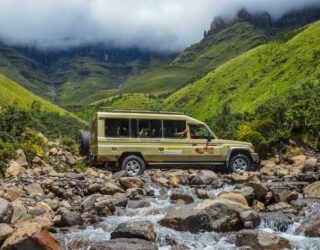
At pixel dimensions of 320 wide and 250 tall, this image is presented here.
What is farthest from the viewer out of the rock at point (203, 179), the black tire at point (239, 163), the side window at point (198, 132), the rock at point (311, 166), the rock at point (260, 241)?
the rock at point (311, 166)

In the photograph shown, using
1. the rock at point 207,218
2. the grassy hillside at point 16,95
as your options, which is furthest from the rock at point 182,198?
the grassy hillside at point 16,95

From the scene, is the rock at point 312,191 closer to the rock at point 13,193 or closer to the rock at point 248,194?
the rock at point 248,194

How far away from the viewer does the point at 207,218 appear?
41.4 feet

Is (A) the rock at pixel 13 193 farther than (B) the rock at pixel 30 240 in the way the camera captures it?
Yes

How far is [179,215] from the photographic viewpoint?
1283 cm

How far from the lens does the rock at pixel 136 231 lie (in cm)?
1135

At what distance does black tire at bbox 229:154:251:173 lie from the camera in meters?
22.6

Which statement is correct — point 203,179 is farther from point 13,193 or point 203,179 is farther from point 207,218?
point 13,193

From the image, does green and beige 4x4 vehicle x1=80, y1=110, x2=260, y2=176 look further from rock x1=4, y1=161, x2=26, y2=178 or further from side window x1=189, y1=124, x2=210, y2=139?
rock x1=4, y1=161, x2=26, y2=178

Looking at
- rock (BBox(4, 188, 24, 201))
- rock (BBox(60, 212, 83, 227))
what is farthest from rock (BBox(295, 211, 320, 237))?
rock (BBox(4, 188, 24, 201))

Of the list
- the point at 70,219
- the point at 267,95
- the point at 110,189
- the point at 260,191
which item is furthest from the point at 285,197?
the point at 267,95

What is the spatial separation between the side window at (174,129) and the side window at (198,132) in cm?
37

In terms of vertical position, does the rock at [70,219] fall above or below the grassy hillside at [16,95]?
below

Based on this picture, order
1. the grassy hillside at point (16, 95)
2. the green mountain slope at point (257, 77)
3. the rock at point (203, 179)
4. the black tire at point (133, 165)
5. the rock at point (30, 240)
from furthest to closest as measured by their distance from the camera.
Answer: the green mountain slope at point (257, 77) → the grassy hillside at point (16, 95) → the rock at point (203, 179) → the black tire at point (133, 165) → the rock at point (30, 240)
